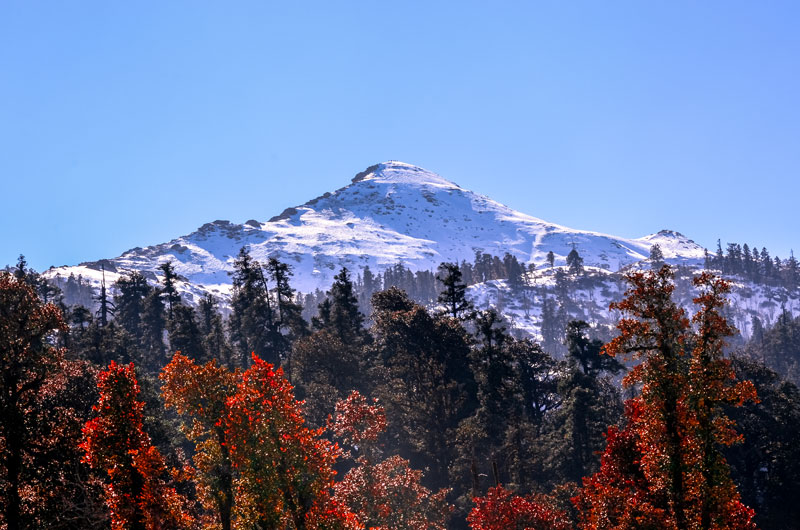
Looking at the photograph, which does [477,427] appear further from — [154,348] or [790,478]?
[154,348]

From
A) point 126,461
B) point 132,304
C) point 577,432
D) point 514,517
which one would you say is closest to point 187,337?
point 132,304

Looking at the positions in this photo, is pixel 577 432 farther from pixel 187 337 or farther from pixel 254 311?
pixel 187 337

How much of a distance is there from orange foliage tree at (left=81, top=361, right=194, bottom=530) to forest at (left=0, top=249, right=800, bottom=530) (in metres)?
0.08

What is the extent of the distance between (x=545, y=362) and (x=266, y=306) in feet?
112

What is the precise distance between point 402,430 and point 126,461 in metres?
40.6

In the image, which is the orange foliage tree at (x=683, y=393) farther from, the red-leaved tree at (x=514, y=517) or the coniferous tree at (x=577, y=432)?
the coniferous tree at (x=577, y=432)

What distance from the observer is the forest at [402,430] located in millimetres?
26797

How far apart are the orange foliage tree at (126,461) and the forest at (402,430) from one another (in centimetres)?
8

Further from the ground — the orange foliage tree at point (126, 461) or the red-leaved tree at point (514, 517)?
the orange foliage tree at point (126, 461)

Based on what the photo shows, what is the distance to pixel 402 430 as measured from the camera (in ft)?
217

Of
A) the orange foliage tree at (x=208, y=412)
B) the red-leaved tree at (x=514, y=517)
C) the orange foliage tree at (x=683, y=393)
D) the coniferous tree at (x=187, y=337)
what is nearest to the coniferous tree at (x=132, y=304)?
the coniferous tree at (x=187, y=337)

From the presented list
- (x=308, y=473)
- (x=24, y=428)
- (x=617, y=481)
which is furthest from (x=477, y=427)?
(x=24, y=428)

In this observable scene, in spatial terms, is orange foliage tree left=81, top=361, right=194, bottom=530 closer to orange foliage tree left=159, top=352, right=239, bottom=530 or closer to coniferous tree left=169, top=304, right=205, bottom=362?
orange foliage tree left=159, top=352, right=239, bottom=530

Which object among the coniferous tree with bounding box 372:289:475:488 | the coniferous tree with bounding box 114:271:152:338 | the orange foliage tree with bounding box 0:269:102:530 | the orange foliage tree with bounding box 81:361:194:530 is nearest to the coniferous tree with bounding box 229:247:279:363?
the coniferous tree with bounding box 372:289:475:488
